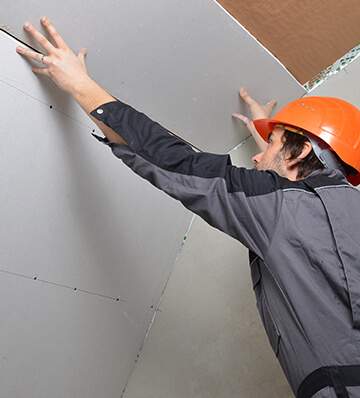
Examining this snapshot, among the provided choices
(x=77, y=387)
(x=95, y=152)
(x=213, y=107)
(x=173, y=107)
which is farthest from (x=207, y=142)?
(x=77, y=387)

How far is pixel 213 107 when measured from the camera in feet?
5.92

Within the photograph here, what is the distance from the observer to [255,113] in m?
1.84

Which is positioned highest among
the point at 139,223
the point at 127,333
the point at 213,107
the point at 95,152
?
the point at 95,152

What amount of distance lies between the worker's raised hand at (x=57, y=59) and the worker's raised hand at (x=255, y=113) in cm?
80

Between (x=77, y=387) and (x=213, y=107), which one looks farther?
(x=213, y=107)

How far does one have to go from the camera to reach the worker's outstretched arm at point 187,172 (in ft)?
3.50

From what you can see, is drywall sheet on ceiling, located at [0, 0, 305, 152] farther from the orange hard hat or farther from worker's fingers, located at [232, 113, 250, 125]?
the orange hard hat

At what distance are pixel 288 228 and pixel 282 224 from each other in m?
0.02

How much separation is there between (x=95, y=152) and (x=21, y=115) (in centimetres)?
32

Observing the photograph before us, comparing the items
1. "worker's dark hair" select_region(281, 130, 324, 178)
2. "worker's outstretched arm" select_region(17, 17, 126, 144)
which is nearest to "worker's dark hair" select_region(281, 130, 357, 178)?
"worker's dark hair" select_region(281, 130, 324, 178)

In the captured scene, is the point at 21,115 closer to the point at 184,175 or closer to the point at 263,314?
the point at 184,175

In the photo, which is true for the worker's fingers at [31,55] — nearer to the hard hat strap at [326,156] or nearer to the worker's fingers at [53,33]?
the worker's fingers at [53,33]

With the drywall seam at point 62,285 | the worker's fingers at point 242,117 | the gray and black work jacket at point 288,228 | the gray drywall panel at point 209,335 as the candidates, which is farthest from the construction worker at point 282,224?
the worker's fingers at point 242,117

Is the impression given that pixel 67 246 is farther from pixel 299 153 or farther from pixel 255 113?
pixel 255 113
